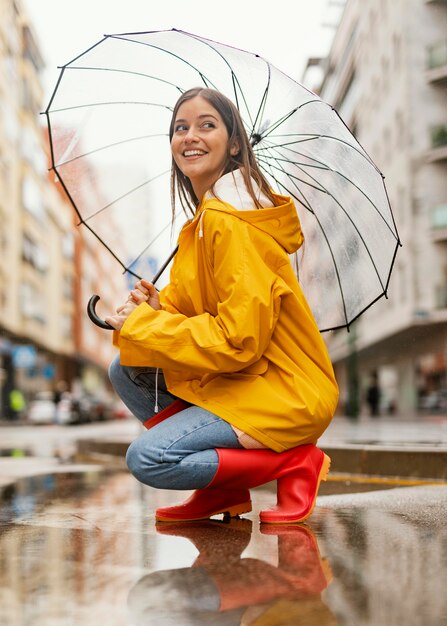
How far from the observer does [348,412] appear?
2731 cm

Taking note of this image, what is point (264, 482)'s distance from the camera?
3650 mm

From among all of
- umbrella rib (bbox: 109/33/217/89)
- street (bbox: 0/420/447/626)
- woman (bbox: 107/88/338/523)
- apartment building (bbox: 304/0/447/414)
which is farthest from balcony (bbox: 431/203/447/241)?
woman (bbox: 107/88/338/523)

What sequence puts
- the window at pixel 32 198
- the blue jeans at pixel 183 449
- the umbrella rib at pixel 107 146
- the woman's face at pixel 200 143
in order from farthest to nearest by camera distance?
1. the window at pixel 32 198
2. the umbrella rib at pixel 107 146
3. the woman's face at pixel 200 143
4. the blue jeans at pixel 183 449

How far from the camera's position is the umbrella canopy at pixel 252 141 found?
4059 mm

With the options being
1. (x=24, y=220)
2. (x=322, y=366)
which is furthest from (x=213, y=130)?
(x=24, y=220)

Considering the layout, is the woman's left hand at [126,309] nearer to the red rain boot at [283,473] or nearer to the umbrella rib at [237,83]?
the red rain boot at [283,473]

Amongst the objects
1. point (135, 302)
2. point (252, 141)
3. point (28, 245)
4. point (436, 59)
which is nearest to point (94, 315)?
point (135, 302)

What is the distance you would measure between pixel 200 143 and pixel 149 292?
2.15ft

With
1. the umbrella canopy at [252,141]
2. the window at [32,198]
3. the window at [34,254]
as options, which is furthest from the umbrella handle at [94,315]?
the window at [34,254]

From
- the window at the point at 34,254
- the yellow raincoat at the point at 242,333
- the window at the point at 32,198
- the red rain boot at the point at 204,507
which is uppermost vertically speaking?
the window at the point at 32,198

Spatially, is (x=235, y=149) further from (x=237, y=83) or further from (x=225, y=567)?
(x=225, y=567)

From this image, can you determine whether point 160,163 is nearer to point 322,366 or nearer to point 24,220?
point 322,366

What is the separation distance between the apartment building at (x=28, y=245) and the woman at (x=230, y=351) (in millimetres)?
32496

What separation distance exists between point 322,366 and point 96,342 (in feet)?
246
